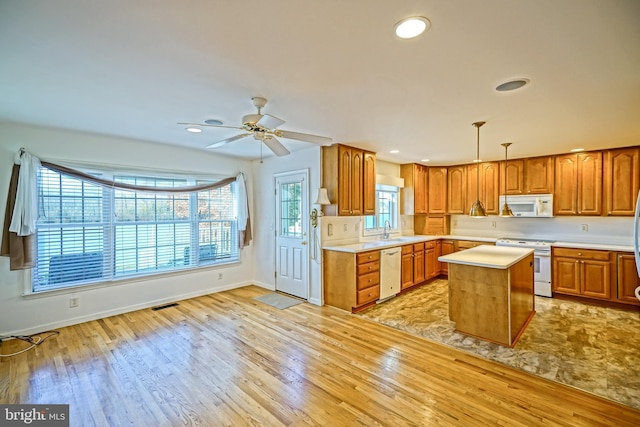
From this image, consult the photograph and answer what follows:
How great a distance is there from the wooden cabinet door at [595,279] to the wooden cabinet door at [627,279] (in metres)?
0.11

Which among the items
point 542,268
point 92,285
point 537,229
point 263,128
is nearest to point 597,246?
point 542,268

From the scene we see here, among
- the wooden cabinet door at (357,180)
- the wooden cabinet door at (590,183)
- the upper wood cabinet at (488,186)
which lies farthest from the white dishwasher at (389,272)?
the wooden cabinet door at (590,183)

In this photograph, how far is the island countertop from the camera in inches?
120

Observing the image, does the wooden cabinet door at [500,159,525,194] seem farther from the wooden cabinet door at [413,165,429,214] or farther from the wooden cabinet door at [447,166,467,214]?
the wooden cabinet door at [413,165,429,214]

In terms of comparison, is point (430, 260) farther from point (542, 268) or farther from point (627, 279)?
point (627, 279)

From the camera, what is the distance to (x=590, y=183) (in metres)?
4.73

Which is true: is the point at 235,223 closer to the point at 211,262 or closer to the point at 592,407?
the point at 211,262

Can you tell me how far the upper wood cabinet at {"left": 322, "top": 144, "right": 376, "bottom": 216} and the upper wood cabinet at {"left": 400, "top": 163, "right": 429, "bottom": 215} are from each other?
5.25 ft

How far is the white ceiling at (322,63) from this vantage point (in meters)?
1.47

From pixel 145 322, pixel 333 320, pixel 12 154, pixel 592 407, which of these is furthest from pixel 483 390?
pixel 12 154

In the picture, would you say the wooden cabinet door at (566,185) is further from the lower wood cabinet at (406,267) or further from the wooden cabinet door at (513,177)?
the lower wood cabinet at (406,267)

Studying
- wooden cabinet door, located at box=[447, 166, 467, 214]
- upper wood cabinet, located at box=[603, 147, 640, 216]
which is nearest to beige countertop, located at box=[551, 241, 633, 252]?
upper wood cabinet, located at box=[603, 147, 640, 216]

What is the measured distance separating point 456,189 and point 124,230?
6272 millimetres

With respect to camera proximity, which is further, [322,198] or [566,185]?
[566,185]
